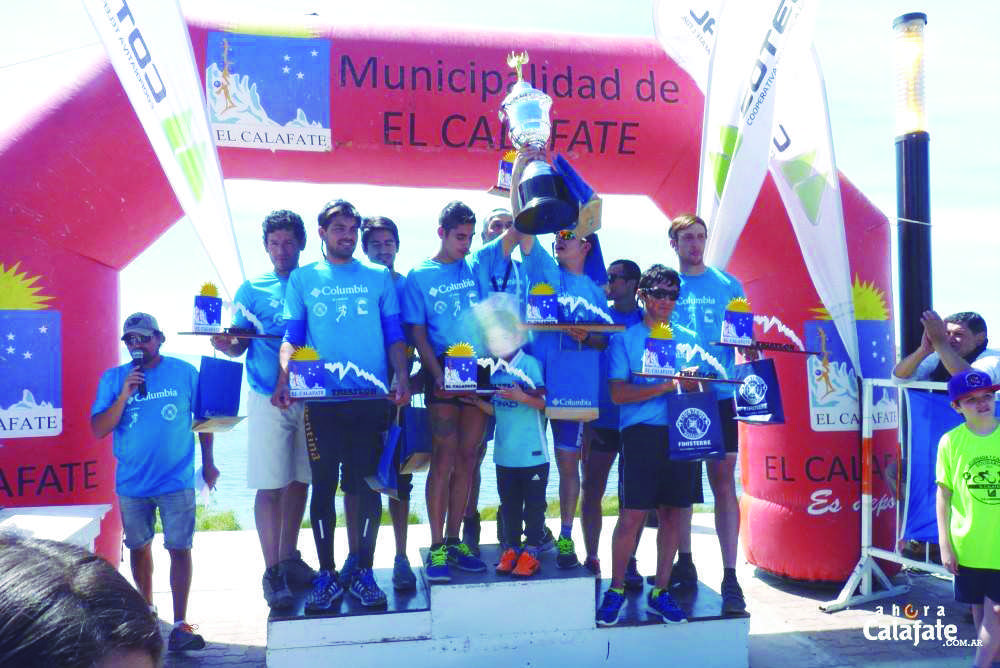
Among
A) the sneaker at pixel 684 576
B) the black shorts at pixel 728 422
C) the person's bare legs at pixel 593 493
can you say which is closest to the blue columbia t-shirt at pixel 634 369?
the black shorts at pixel 728 422

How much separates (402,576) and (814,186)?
129 inches

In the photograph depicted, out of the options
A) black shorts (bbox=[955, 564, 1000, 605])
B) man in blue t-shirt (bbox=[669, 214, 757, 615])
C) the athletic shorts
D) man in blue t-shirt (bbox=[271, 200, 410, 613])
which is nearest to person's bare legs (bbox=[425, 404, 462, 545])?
man in blue t-shirt (bbox=[271, 200, 410, 613])

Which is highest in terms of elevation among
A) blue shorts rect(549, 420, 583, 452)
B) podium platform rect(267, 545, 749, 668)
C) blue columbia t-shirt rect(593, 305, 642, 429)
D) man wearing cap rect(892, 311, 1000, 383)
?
man wearing cap rect(892, 311, 1000, 383)

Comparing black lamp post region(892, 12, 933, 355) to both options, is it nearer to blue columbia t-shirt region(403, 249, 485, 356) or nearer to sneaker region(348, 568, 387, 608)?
blue columbia t-shirt region(403, 249, 485, 356)

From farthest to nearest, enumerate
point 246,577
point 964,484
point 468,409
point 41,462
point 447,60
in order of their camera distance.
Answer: point 246,577, point 447,60, point 41,462, point 468,409, point 964,484

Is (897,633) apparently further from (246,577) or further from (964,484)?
(246,577)

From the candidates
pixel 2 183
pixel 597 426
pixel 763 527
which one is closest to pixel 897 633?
pixel 763 527

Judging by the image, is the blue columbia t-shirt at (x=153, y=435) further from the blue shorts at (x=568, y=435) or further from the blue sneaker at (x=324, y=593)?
the blue shorts at (x=568, y=435)

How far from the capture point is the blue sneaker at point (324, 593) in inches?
144

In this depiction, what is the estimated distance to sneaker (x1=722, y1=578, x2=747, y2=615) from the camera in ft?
13.0

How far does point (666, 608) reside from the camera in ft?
12.7

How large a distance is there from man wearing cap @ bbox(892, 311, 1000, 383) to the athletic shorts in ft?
11.4

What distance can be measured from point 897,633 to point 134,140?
16.6ft

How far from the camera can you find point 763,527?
5301mm
